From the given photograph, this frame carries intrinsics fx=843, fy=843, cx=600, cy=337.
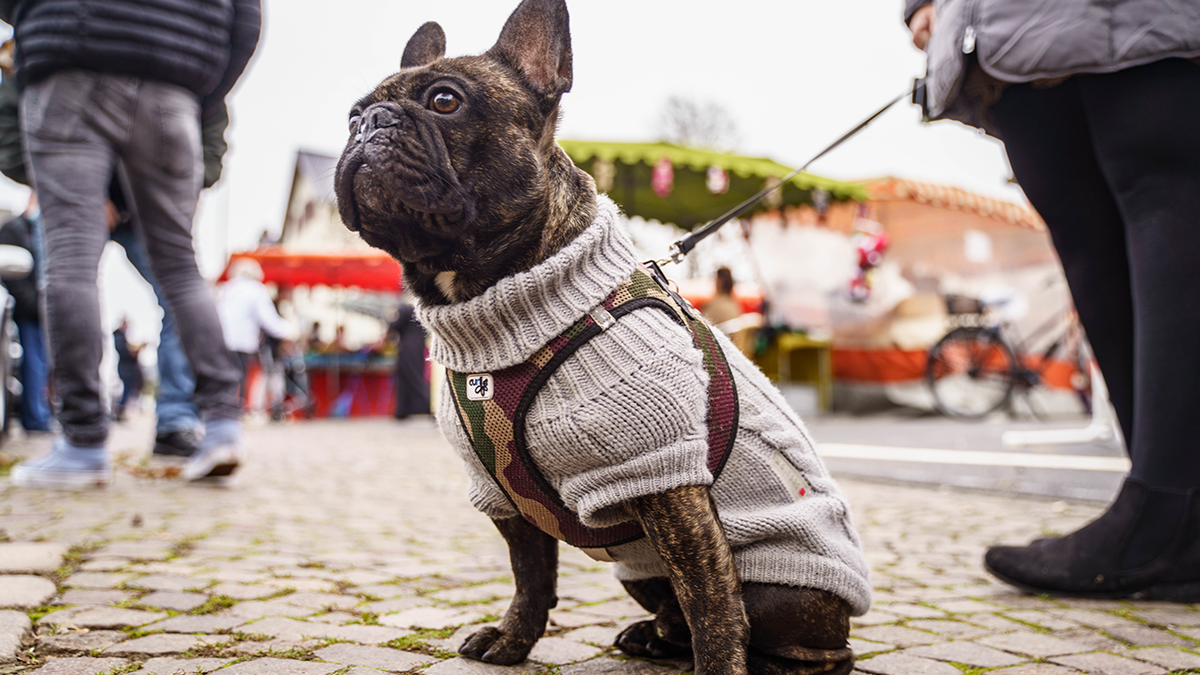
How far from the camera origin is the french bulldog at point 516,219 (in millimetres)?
1516

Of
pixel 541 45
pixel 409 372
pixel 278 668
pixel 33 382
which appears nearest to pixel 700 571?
pixel 278 668

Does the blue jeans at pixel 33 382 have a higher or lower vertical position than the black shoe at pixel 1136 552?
lower

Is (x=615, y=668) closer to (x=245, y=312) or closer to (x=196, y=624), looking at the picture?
(x=196, y=624)

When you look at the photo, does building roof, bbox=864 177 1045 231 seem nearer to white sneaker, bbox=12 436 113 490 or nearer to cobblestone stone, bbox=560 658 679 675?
white sneaker, bbox=12 436 113 490

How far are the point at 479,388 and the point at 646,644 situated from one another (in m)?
0.73

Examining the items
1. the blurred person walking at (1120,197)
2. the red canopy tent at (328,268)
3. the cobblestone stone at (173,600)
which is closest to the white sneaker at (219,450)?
the cobblestone stone at (173,600)

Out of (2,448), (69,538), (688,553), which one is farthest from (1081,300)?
Answer: (2,448)

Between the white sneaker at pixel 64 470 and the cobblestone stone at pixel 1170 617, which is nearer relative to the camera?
the cobblestone stone at pixel 1170 617

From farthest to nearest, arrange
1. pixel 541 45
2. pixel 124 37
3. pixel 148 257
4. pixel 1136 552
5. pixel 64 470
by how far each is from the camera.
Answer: pixel 148 257 < pixel 64 470 < pixel 124 37 < pixel 1136 552 < pixel 541 45

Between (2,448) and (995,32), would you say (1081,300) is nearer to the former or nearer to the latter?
(995,32)

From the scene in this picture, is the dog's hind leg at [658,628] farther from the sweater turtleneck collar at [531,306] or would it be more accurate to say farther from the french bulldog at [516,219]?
the sweater turtleneck collar at [531,306]

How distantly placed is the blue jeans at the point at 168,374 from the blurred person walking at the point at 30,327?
223 centimetres

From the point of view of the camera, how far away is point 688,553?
150cm

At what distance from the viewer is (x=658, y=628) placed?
1.84 metres
